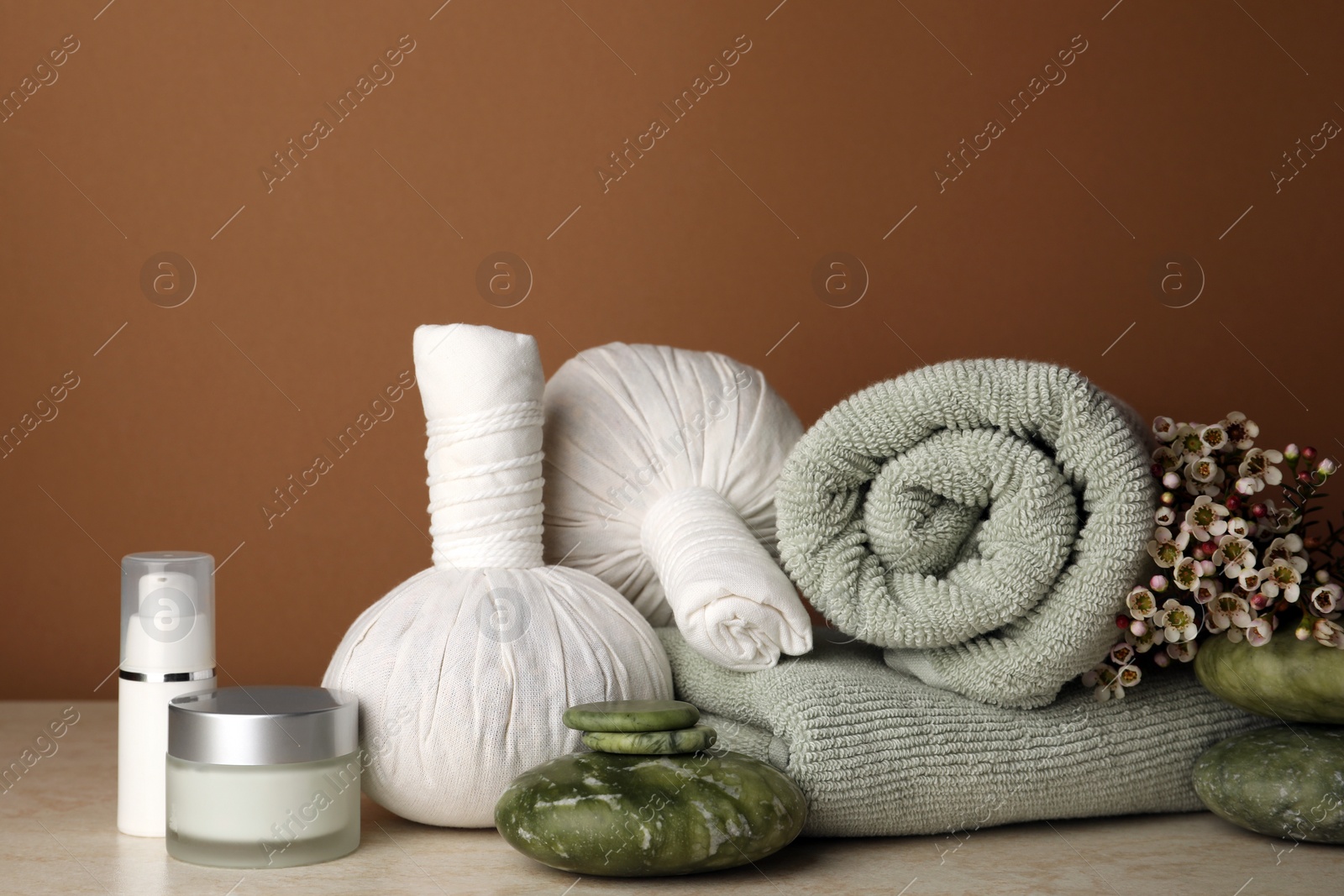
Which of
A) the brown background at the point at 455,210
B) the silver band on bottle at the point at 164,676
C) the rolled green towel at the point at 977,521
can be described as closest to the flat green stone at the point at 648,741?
the rolled green towel at the point at 977,521

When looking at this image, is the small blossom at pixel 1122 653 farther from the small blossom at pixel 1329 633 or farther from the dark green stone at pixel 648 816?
the dark green stone at pixel 648 816

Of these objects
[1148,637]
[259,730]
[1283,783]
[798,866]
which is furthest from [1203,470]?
[259,730]

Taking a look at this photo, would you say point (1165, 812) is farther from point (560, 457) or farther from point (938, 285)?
point (938, 285)

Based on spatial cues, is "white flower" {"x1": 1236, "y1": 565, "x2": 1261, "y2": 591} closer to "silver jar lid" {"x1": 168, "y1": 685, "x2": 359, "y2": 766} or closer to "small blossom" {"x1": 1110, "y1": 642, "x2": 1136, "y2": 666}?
"small blossom" {"x1": 1110, "y1": 642, "x2": 1136, "y2": 666}

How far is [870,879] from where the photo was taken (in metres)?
0.90

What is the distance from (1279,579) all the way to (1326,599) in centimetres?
4

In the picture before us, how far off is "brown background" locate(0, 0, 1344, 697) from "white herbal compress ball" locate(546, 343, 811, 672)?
1.38 ft

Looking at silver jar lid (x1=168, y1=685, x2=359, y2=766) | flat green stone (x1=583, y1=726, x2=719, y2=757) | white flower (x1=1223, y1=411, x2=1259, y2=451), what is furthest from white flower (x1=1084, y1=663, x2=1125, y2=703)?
silver jar lid (x1=168, y1=685, x2=359, y2=766)

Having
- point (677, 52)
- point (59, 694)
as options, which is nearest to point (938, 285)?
point (677, 52)

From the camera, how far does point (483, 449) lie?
1.08m

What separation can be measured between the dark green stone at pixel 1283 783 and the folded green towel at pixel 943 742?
2.1 inches

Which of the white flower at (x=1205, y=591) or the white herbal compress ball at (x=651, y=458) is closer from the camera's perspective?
the white flower at (x=1205, y=591)

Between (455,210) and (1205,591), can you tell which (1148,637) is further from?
(455,210)

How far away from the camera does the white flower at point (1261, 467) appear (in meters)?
1.03
